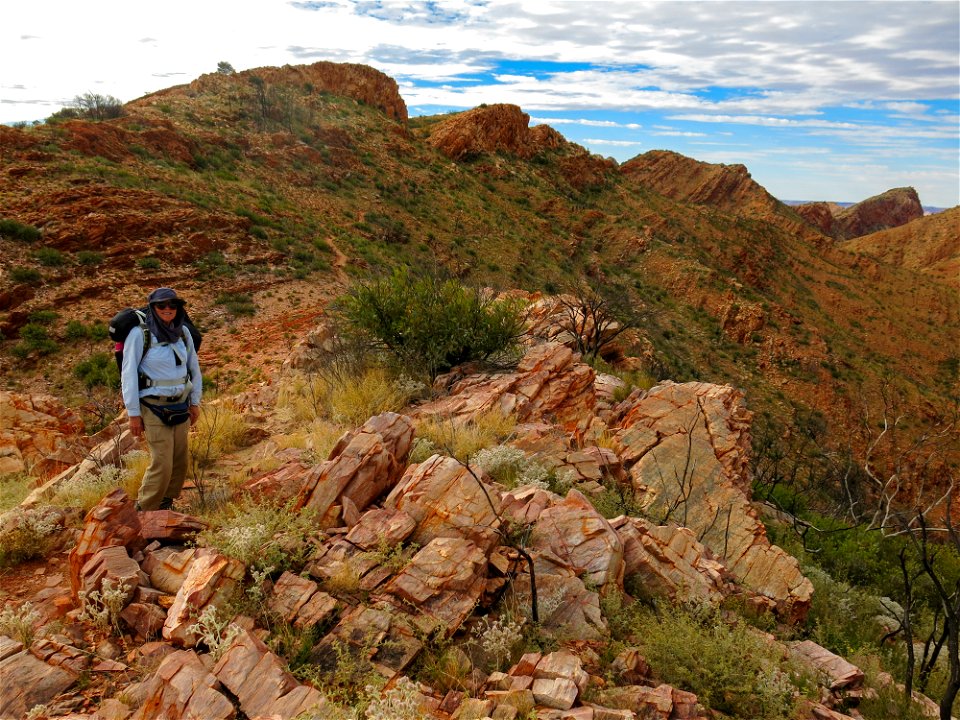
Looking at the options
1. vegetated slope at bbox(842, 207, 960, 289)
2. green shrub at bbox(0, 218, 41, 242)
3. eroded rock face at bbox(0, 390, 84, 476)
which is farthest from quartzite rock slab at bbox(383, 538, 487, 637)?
vegetated slope at bbox(842, 207, 960, 289)

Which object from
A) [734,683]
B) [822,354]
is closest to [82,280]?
[734,683]

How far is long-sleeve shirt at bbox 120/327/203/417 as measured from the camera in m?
4.07

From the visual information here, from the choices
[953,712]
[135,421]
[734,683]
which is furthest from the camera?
[953,712]

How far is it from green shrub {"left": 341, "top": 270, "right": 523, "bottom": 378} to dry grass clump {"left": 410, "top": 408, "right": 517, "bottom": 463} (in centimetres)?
172

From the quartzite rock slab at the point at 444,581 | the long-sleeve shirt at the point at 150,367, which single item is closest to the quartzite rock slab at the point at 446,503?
the quartzite rock slab at the point at 444,581

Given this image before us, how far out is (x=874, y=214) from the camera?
95000 mm

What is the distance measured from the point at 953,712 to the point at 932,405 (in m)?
33.5

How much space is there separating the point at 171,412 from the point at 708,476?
6.01m

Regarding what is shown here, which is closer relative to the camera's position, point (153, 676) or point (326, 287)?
point (153, 676)

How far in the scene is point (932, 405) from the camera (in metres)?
30.3

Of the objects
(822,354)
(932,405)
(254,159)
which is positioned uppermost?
(254,159)

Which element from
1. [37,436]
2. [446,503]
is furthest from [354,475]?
[37,436]

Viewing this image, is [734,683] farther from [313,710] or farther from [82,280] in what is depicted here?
[82,280]

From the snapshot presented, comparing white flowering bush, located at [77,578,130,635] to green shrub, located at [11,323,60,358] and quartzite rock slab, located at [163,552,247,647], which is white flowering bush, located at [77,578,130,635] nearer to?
quartzite rock slab, located at [163,552,247,647]
